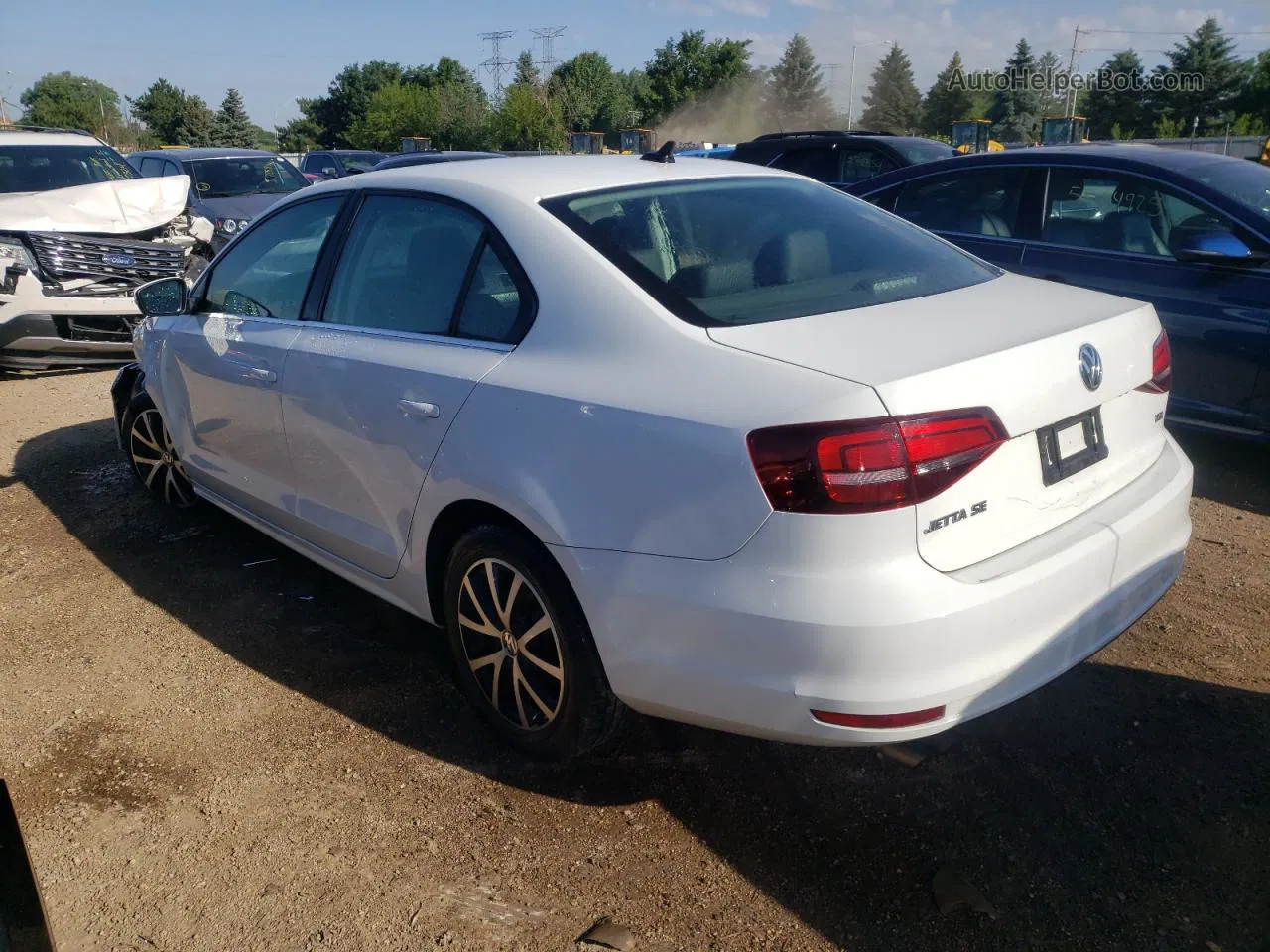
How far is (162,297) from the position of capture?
471cm

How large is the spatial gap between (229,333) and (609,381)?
7.07ft

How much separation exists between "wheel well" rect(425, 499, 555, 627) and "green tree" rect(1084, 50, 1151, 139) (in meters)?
75.9

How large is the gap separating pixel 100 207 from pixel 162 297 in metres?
4.84

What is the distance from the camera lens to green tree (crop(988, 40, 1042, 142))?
8000cm

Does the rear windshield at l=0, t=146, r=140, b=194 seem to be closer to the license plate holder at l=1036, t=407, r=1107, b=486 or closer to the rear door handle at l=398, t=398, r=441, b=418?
the rear door handle at l=398, t=398, r=441, b=418

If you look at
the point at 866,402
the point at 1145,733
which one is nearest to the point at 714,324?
the point at 866,402

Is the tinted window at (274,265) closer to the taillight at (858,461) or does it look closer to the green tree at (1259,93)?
the taillight at (858,461)

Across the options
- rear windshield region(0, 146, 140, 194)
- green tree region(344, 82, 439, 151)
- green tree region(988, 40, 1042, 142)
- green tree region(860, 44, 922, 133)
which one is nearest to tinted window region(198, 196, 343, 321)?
rear windshield region(0, 146, 140, 194)

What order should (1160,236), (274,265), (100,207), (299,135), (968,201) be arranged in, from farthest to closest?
(299,135) < (100,207) < (968,201) < (1160,236) < (274,265)

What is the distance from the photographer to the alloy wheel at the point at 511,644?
288 centimetres

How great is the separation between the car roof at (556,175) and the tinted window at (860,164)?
654 centimetres

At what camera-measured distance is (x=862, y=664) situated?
226cm

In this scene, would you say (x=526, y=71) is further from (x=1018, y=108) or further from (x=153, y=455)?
(x=153, y=455)

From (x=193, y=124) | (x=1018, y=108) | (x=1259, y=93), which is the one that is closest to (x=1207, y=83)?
(x=1259, y=93)
